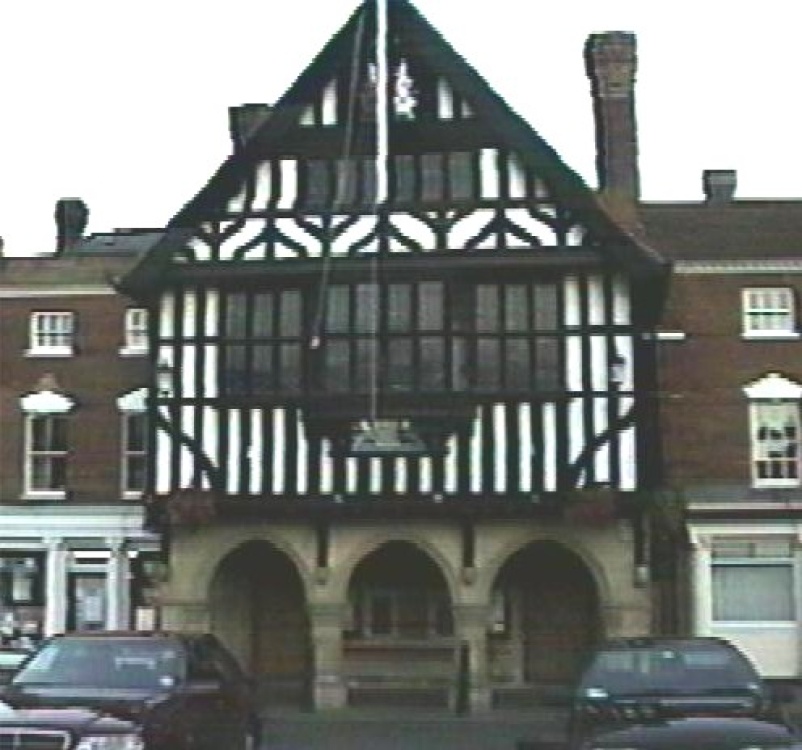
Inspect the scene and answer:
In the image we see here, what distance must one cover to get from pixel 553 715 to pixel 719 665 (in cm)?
1067

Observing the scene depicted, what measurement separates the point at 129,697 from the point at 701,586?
19995 millimetres

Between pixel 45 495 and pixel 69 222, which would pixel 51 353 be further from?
pixel 69 222

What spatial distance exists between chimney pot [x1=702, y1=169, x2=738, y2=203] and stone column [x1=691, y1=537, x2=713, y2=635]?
1069 centimetres

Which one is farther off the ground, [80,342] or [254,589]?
[80,342]

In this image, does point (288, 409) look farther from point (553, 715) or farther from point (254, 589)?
point (553, 715)

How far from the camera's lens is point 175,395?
26.8m

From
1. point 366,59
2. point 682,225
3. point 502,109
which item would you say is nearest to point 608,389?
point 502,109

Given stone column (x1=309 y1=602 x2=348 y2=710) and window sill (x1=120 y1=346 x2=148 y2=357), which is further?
window sill (x1=120 y1=346 x2=148 y2=357)

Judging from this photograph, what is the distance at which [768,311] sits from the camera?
32.1 metres

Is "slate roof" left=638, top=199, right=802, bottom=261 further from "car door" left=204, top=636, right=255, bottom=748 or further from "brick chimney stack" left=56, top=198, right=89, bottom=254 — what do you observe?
"car door" left=204, top=636, right=255, bottom=748

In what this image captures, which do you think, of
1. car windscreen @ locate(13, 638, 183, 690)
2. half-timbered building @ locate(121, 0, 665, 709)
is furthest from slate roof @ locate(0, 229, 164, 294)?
car windscreen @ locate(13, 638, 183, 690)

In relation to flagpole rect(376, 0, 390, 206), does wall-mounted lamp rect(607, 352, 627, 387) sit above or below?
below

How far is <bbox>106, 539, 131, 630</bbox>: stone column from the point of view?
33656 mm

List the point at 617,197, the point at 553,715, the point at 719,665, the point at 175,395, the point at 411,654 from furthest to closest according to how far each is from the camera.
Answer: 1. the point at 617,197
2. the point at 411,654
3. the point at 175,395
4. the point at 553,715
5. the point at 719,665
